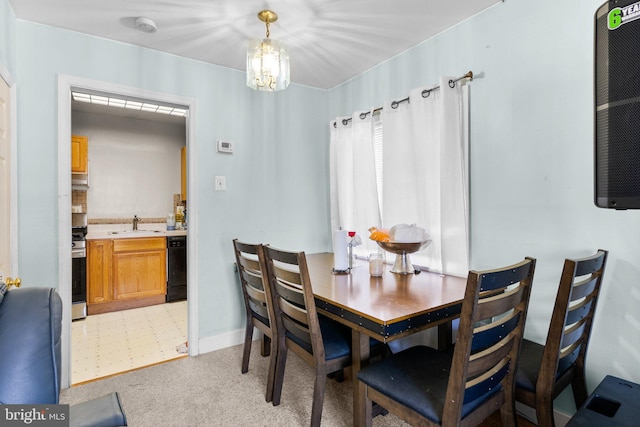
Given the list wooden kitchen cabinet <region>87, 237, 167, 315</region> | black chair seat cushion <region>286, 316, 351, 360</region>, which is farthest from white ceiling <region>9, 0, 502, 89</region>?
wooden kitchen cabinet <region>87, 237, 167, 315</region>

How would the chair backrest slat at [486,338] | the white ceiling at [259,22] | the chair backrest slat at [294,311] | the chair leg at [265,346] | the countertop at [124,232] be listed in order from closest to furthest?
1. the chair backrest slat at [486,338]
2. the chair backrest slat at [294,311]
3. the white ceiling at [259,22]
4. the chair leg at [265,346]
5. the countertop at [124,232]

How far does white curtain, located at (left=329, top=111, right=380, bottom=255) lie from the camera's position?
2723 millimetres

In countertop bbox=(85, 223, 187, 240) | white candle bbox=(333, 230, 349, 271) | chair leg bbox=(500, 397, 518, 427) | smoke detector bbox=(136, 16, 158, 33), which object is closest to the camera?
chair leg bbox=(500, 397, 518, 427)

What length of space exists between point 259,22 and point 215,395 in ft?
7.68

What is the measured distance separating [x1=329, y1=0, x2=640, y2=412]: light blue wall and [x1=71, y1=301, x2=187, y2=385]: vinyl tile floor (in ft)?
8.31

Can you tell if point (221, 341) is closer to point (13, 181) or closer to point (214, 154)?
point (214, 154)

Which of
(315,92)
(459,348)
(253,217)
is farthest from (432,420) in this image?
(315,92)

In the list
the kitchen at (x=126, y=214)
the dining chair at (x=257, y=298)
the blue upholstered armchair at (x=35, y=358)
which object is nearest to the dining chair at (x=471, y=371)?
the dining chair at (x=257, y=298)

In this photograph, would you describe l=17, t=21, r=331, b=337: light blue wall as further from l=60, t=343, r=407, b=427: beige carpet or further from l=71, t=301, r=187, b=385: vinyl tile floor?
l=71, t=301, r=187, b=385: vinyl tile floor

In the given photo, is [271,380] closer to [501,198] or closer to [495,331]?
[495,331]

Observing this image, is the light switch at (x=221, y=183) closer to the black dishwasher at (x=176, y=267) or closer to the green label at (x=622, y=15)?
the black dishwasher at (x=176, y=267)

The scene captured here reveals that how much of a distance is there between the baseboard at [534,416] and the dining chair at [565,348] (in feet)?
0.65
